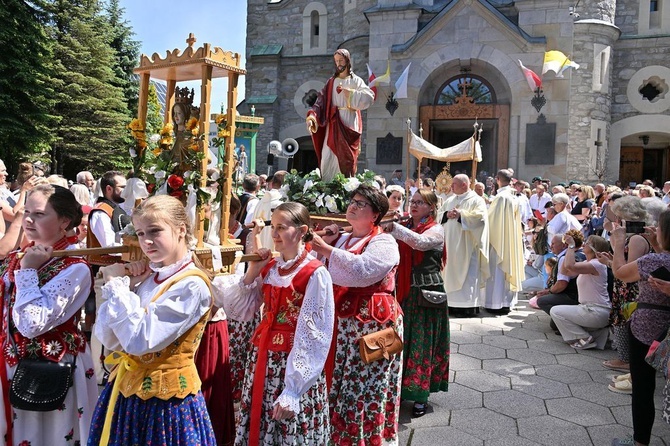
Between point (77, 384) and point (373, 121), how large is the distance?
16.9 meters

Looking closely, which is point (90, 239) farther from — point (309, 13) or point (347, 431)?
point (309, 13)

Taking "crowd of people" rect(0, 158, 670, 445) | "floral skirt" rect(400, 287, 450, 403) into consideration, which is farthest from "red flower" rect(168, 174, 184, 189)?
"floral skirt" rect(400, 287, 450, 403)

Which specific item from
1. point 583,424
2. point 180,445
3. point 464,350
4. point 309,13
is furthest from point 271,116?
point 180,445

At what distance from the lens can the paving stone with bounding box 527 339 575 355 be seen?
20.9 ft

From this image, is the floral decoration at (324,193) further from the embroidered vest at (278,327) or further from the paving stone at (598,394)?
the paving stone at (598,394)

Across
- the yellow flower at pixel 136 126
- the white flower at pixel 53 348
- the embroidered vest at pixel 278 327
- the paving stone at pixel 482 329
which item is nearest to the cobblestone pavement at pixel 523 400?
the paving stone at pixel 482 329

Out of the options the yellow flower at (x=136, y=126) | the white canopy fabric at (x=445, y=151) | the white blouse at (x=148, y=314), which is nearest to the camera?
the white blouse at (x=148, y=314)

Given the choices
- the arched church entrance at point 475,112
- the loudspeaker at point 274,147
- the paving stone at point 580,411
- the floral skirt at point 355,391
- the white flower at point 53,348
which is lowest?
the paving stone at point 580,411

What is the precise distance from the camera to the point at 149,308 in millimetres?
2195

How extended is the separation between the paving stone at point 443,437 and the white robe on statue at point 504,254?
424 cm

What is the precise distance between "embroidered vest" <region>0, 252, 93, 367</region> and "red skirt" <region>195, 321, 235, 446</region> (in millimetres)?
711

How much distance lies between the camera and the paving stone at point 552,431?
4.09m

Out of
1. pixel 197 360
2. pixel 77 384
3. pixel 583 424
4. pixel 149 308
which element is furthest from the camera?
pixel 583 424

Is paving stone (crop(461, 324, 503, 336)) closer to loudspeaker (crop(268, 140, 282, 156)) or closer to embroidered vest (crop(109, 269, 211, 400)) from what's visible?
embroidered vest (crop(109, 269, 211, 400))
